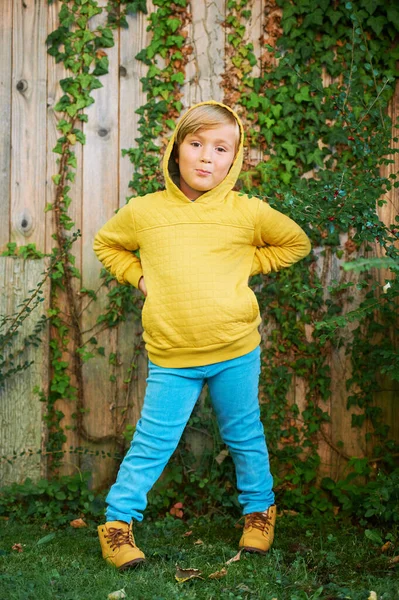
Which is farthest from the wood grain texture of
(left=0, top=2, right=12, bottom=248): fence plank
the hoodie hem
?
the hoodie hem

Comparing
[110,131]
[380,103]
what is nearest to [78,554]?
[110,131]

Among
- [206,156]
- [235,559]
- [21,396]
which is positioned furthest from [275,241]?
[21,396]

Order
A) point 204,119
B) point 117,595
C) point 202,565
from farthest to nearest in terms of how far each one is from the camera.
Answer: point 204,119 < point 202,565 < point 117,595

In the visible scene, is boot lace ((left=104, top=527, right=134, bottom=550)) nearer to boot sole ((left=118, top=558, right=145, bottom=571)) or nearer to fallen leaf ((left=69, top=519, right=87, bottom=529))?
boot sole ((left=118, top=558, right=145, bottom=571))

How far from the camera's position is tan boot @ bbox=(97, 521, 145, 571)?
8.61 feet

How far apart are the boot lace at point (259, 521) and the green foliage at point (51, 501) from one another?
2.80ft

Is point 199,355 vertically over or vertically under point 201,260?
under

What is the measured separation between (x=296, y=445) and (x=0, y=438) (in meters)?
1.48

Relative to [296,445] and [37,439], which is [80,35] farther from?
[296,445]

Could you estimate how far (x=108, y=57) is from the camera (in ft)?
12.0

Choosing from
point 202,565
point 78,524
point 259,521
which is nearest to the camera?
point 202,565

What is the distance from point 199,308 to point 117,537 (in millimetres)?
909

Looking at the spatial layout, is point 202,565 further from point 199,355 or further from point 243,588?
point 199,355

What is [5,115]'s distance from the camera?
3682mm
